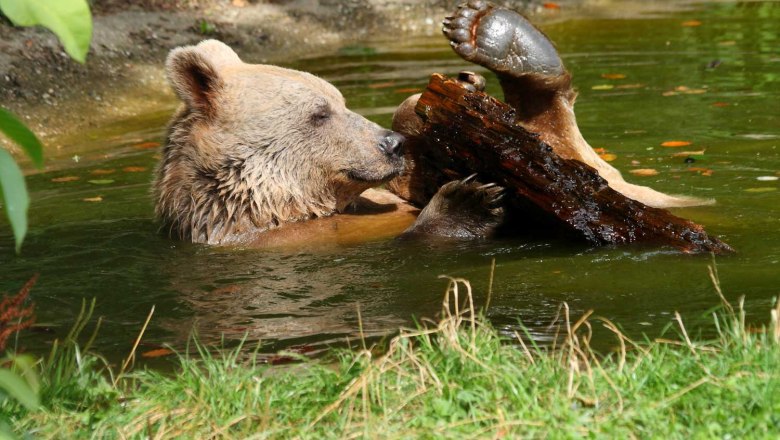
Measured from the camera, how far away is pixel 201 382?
12.2ft

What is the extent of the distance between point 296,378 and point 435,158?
9.32ft

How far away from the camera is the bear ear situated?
648 centimetres

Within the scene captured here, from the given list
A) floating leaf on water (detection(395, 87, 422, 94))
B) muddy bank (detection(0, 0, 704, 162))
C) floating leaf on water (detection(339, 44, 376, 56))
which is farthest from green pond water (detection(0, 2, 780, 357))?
A: floating leaf on water (detection(339, 44, 376, 56))

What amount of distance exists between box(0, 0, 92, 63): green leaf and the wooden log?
391 centimetres

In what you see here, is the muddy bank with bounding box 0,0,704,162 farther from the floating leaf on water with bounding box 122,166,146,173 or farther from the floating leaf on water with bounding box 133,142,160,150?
the floating leaf on water with bounding box 122,166,146,173

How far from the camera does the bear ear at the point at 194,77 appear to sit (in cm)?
648

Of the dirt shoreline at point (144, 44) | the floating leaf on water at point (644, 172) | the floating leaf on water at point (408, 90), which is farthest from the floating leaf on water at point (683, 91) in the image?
the dirt shoreline at point (144, 44)

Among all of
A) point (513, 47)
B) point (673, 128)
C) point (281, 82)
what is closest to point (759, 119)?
point (673, 128)

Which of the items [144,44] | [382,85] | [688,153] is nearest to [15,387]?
[688,153]

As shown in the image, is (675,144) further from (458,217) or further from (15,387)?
(15,387)

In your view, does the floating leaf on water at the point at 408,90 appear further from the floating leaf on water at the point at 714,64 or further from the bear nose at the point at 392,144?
the bear nose at the point at 392,144

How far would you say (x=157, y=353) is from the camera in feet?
15.2

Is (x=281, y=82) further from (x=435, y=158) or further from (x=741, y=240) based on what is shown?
(x=741, y=240)

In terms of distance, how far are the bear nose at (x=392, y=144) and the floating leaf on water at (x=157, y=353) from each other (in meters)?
2.28
